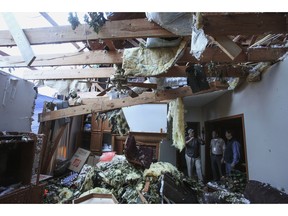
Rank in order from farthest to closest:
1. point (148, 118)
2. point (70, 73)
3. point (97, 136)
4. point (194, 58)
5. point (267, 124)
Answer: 1. point (97, 136)
2. point (148, 118)
3. point (70, 73)
4. point (267, 124)
5. point (194, 58)

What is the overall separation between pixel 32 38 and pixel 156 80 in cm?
210

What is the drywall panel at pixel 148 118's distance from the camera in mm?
5598

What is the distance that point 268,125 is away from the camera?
9.59 ft

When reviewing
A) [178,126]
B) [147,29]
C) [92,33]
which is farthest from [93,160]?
[147,29]

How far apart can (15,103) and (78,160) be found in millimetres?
4252

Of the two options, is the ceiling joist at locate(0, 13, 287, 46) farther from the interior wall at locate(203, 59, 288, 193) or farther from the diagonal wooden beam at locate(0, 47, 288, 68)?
the interior wall at locate(203, 59, 288, 193)

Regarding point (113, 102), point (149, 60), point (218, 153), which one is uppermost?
point (149, 60)

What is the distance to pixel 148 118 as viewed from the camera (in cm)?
569

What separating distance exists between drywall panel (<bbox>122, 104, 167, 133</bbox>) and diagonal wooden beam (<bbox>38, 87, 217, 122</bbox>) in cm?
136

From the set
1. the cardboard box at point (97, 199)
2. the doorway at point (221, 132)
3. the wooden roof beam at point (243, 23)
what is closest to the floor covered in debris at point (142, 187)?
the cardboard box at point (97, 199)

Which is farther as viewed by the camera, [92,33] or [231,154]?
[231,154]

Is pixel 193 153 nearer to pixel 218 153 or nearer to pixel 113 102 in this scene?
pixel 218 153
